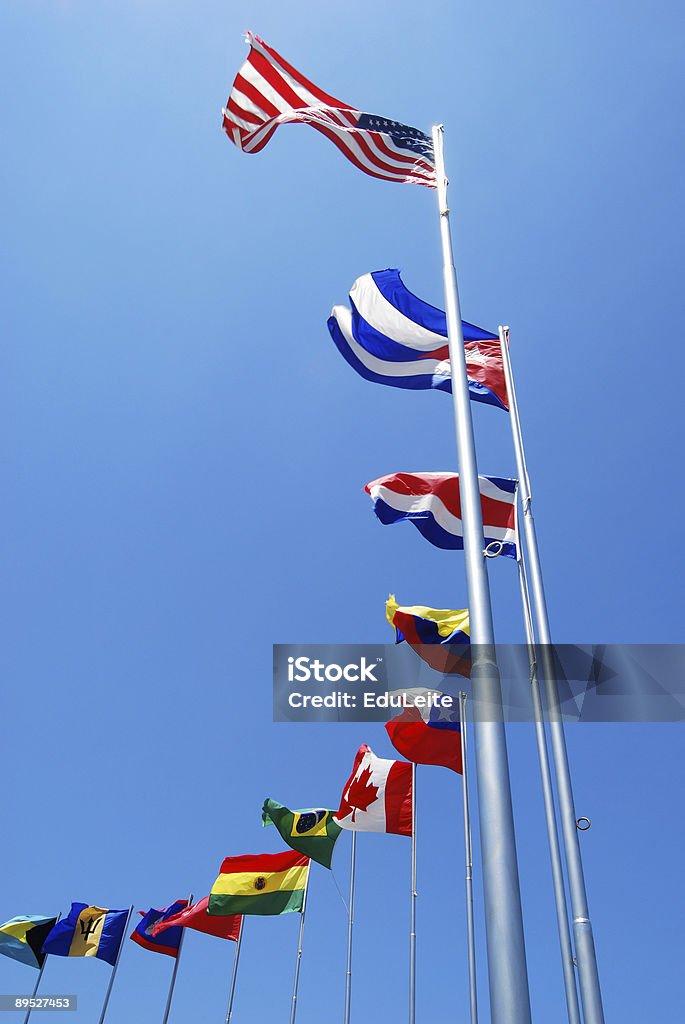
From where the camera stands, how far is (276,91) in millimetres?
Result: 10984

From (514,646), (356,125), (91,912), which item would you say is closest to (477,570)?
(514,646)

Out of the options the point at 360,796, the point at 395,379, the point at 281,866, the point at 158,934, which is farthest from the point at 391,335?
the point at 158,934

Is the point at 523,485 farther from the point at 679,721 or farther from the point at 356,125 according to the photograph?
the point at 356,125

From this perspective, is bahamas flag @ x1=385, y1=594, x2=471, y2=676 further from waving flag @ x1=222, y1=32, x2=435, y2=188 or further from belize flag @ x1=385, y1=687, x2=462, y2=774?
waving flag @ x1=222, y1=32, x2=435, y2=188

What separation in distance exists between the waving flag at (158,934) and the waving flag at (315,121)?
86.9 feet

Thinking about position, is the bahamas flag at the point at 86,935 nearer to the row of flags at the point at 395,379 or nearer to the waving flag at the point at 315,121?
the row of flags at the point at 395,379

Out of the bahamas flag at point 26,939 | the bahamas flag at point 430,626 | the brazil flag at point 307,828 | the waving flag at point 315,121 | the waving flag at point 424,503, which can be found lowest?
the bahamas flag at point 26,939

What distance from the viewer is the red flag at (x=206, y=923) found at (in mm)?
25250

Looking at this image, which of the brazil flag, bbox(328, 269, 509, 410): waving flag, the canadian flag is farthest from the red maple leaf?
bbox(328, 269, 509, 410): waving flag

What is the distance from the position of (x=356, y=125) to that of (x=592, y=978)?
11.0 m

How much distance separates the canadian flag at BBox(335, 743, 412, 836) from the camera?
61.6ft

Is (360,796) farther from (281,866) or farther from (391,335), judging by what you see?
(391,335)

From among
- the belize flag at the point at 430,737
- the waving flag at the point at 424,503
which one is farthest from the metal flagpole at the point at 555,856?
the belize flag at the point at 430,737

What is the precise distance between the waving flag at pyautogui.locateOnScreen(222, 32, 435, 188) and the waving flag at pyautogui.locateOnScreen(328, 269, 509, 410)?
1618 millimetres
